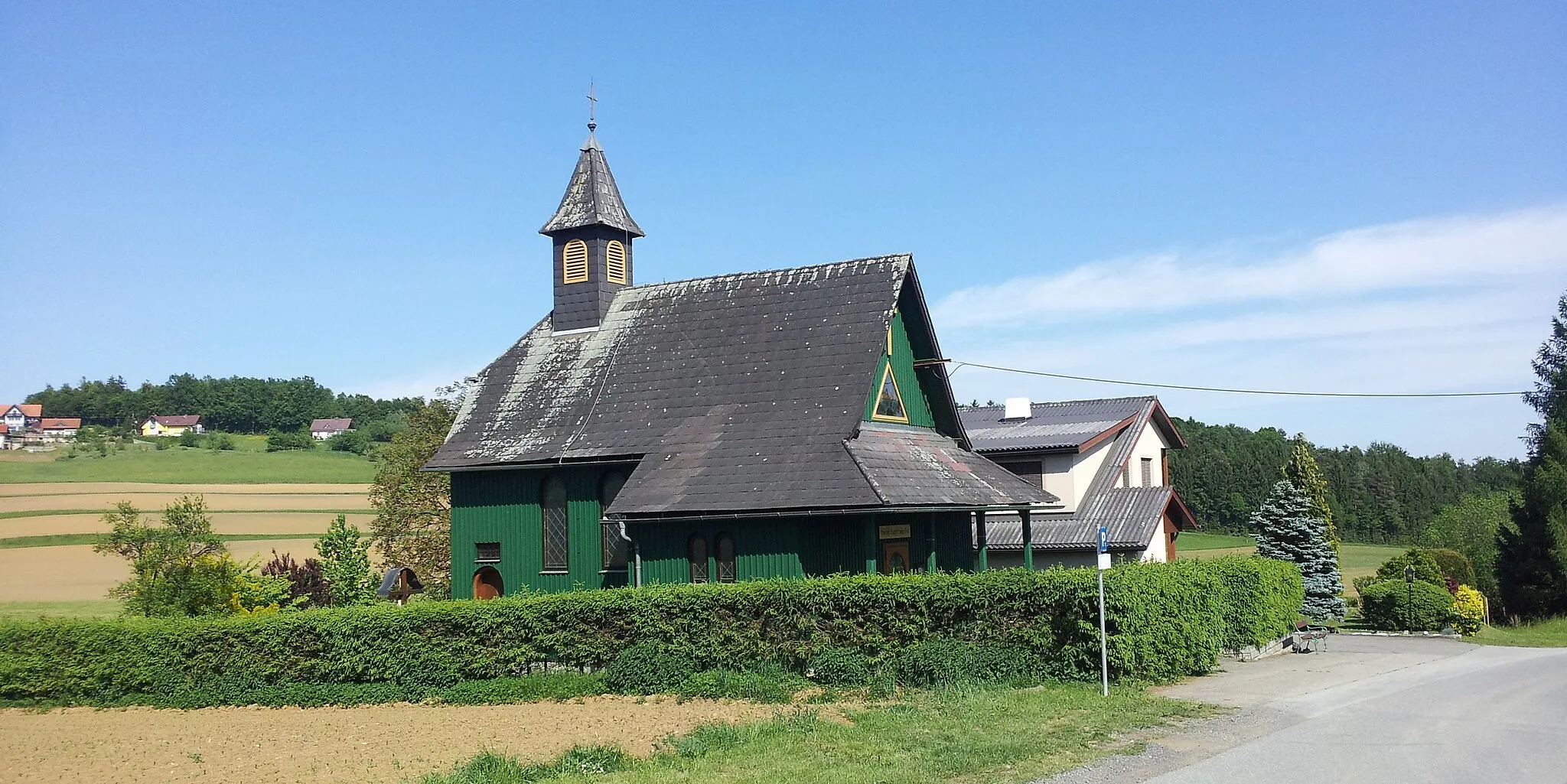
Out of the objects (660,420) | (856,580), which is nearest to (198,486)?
(660,420)

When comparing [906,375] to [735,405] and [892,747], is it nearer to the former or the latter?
[735,405]

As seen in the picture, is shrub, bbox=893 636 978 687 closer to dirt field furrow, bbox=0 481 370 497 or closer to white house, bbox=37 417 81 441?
dirt field furrow, bbox=0 481 370 497

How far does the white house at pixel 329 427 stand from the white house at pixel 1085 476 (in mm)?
66019

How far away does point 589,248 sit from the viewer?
33.0 meters

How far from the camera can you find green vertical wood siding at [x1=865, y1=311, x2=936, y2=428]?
27906 millimetres

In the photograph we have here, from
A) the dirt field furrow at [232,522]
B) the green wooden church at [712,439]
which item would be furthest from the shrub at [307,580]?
the dirt field furrow at [232,522]

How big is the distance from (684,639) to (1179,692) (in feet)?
25.1

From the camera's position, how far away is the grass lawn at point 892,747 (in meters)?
12.3

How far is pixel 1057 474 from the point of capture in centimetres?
3719

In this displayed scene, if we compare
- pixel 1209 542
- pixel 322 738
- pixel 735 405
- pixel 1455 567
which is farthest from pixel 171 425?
pixel 1455 567

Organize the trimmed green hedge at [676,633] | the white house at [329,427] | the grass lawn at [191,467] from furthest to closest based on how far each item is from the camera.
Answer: the white house at [329,427]
the grass lawn at [191,467]
the trimmed green hedge at [676,633]

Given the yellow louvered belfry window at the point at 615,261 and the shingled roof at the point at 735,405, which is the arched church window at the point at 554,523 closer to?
the shingled roof at the point at 735,405

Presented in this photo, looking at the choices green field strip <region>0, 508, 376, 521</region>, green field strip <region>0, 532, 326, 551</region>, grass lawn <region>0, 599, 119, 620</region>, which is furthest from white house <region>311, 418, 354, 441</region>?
grass lawn <region>0, 599, 119, 620</region>

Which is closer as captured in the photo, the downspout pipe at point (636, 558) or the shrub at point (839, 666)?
the shrub at point (839, 666)
